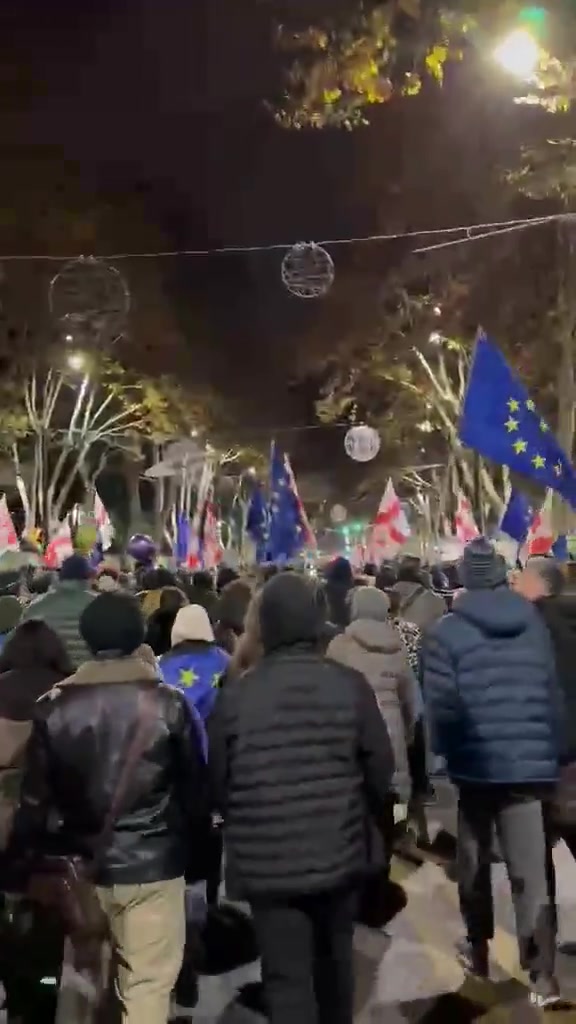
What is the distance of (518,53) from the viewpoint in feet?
23.5

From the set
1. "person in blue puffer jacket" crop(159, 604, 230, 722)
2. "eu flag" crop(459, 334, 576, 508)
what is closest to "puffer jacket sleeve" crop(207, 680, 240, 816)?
"person in blue puffer jacket" crop(159, 604, 230, 722)

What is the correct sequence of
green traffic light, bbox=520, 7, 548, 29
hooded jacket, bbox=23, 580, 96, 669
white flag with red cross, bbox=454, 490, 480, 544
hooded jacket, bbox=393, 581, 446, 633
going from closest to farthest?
1. green traffic light, bbox=520, 7, 548, 29
2. hooded jacket, bbox=23, 580, 96, 669
3. hooded jacket, bbox=393, 581, 446, 633
4. white flag with red cross, bbox=454, 490, 480, 544

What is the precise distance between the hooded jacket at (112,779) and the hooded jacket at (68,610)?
3269 millimetres

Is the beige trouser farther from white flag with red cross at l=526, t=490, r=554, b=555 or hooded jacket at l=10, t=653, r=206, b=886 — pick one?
white flag with red cross at l=526, t=490, r=554, b=555

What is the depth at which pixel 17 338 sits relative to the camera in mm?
28016

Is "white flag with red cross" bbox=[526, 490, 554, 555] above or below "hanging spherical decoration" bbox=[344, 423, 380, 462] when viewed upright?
below

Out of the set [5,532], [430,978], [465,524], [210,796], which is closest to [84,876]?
[210,796]

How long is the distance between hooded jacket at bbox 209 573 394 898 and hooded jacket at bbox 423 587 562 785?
1.13m

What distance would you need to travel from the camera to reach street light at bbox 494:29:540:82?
686cm

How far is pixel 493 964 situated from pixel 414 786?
8.76 ft

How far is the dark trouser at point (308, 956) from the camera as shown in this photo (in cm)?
433

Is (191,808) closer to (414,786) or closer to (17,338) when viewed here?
(414,786)

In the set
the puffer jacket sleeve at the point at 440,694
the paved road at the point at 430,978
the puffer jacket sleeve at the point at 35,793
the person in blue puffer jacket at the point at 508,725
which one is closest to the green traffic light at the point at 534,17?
the person in blue puffer jacket at the point at 508,725

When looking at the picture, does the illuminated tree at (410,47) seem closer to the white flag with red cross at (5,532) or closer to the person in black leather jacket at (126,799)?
the person in black leather jacket at (126,799)
